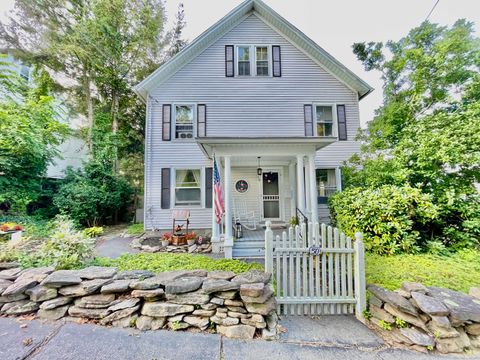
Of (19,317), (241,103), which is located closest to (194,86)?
(241,103)

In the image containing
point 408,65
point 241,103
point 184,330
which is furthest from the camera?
point 241,103

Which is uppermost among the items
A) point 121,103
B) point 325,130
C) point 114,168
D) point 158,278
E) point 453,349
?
point 121,103

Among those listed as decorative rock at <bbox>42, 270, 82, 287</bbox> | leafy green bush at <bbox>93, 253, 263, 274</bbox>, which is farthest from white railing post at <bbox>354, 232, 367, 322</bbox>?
decorative rock at <bbox>42, 270, 82, 287</bbox>

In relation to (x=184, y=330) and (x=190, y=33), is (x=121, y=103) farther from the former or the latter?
(x=184, y=330)

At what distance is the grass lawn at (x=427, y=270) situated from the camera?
3.47 m

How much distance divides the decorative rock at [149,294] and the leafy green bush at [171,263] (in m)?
1.65

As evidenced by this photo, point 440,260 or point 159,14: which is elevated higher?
point 159,14

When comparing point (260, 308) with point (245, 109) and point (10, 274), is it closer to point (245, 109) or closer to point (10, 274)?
point (10, 274)

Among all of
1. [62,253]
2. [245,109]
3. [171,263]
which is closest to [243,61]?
[245,109]

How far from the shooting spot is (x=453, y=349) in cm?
227

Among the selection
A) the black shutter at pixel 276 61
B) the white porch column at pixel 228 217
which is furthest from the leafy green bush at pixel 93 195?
the black shutter at pixel 276 61

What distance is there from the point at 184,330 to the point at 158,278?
75cm

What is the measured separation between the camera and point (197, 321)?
257 cm

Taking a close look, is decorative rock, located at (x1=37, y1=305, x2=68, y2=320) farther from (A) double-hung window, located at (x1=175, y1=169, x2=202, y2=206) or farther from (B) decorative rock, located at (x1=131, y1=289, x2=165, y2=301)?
(A) double-hung window, located at (x1=175, y1=169, x2=202, y2=206)
